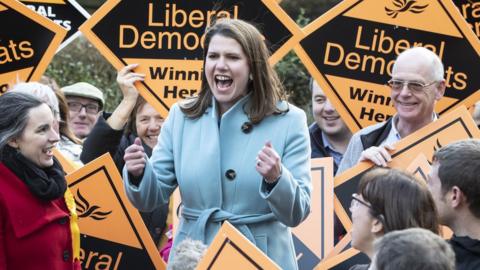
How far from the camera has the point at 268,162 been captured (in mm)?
4898

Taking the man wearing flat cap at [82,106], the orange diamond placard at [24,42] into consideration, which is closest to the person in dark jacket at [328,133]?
the man wearing flat cap at [82,106]

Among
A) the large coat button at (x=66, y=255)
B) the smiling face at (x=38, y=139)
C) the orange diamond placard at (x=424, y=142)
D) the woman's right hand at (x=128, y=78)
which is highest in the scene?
the woman's right hand at (x=128, y=78)

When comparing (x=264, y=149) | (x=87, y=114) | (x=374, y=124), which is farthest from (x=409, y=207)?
(x=87, y=114)

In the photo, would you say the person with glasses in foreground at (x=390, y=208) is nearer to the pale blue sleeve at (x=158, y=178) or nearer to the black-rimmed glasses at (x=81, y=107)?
the pale blue sleeve at (x=158, y=178)

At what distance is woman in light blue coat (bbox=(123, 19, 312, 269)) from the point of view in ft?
17.4

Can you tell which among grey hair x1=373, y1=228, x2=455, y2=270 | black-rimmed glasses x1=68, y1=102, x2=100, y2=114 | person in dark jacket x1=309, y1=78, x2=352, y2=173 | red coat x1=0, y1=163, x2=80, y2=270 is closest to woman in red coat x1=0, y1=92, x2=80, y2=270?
red coat x1=0, y1=163, x2=80, y2=270

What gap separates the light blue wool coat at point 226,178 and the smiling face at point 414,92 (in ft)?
4.17

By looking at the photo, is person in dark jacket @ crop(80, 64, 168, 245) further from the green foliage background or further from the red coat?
the green foliage background

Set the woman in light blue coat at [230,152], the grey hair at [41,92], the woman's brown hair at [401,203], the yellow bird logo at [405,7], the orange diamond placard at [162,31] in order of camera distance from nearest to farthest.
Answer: the woman's brown hair at [401,203] < the woman in light blue coat at [230,152] < the grey hair at [41,92] < the orange diamond placard at [162,31] < the yellow bird logo at [405,7]

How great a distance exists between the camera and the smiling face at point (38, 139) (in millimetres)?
5824

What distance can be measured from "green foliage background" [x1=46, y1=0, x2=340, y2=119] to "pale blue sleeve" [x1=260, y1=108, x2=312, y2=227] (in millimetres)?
7843

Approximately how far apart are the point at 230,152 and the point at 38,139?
1033 millimetres

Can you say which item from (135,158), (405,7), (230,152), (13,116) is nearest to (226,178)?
(230,152)

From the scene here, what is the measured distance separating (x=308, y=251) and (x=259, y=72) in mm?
1359
